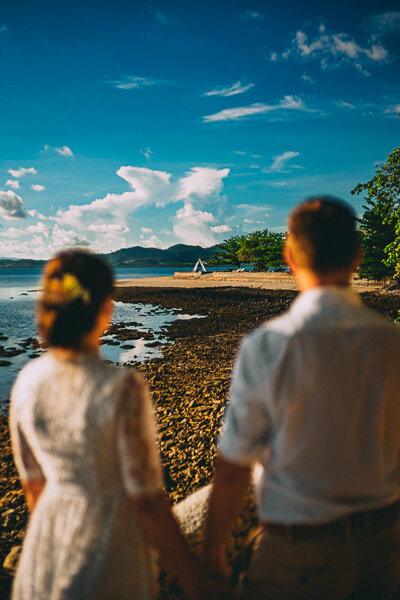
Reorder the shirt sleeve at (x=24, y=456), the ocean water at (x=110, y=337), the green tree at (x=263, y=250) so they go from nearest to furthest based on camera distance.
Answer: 1. the shirt sleeve at (x=24, y=456)
2. the ocean water at (x=110, y=337)
3. the green tree at (x=263, y=250)

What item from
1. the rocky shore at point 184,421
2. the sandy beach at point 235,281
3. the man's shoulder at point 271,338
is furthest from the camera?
the sandy beach at point 235,281

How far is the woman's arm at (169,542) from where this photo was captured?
1.28m

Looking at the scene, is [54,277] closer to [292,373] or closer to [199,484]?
[292,373]

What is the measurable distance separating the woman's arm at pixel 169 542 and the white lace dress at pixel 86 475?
0.05 m

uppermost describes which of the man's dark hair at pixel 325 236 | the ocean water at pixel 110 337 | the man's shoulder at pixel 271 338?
the man's dark hair at pixel 325 236

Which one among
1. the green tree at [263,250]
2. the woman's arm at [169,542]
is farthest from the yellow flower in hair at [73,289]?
the green tree at [263,250]

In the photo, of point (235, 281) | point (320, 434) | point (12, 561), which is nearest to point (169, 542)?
point (320, 434)

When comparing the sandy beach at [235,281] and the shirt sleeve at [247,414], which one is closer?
the shirt sleeve at [247,414]

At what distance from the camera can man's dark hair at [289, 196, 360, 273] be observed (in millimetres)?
1275

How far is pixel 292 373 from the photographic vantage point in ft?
3.85

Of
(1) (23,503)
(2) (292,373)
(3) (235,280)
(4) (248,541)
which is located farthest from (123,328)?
(3) (235,280)

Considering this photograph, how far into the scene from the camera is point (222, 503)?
4.44 ft

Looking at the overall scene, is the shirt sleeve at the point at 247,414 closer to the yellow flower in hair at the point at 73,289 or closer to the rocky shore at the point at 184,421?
the yellow flower in hair at the point at 73,289

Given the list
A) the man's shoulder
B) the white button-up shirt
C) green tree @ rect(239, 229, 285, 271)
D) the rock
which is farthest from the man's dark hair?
green tree @ rect(239, 229, 285, 271)
